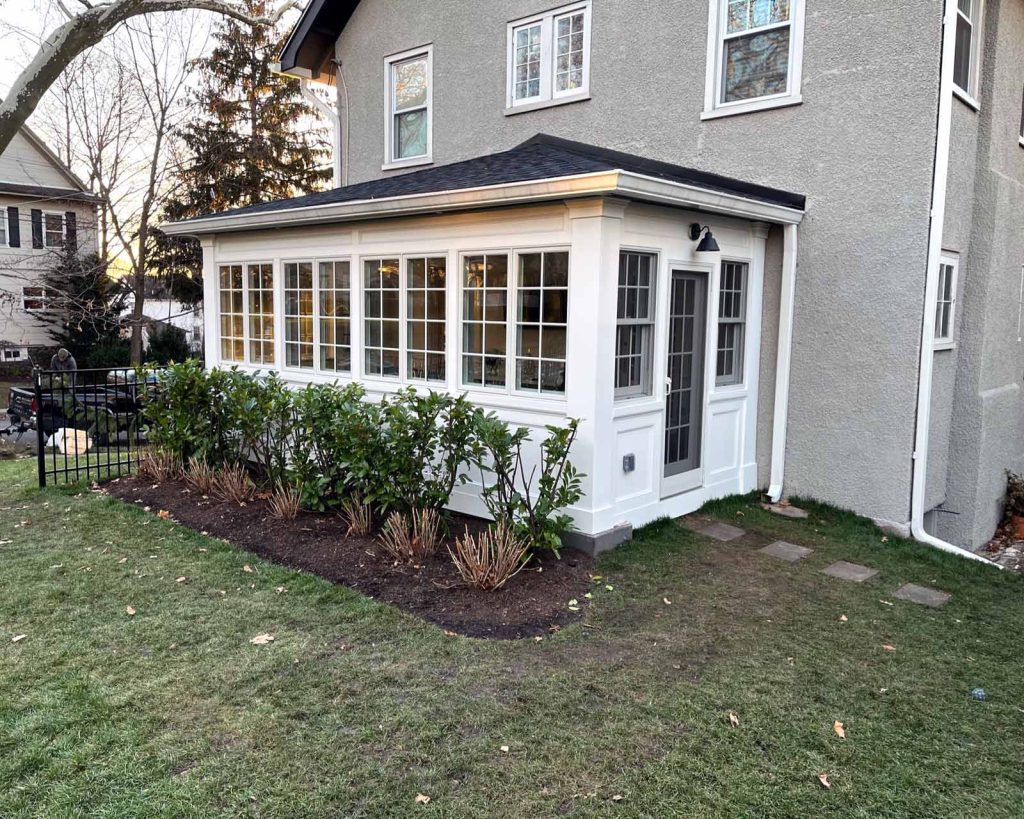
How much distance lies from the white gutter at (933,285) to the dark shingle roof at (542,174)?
3.70ft

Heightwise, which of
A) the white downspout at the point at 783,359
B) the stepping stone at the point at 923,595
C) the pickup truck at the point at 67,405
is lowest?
the stepping stone at the point at 923,595

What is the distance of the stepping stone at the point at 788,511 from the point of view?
269 inches

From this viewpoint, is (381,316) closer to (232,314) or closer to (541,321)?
(541,321)

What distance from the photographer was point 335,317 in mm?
7664

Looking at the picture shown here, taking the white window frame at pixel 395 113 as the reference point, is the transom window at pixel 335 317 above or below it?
below

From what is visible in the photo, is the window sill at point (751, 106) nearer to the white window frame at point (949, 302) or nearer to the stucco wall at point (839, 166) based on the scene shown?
the stucco wall at point (839, 166)

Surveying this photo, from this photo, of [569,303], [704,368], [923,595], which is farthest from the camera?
[704,368]

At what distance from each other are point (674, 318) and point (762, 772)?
3.97 meters

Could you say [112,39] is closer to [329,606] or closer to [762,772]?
[329,606]

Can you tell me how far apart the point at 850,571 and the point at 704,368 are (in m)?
2.08

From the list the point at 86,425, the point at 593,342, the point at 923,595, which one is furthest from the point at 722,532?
the point at 86,425

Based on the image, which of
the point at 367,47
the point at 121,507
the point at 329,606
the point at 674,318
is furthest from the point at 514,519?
the point at 367,47

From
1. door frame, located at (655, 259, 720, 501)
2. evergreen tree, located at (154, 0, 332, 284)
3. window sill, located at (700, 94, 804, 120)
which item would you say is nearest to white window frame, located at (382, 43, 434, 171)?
window sill, located at (700, 94, 804, 120)

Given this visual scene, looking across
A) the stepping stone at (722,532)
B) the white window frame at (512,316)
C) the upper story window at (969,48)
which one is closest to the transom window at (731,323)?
the stepping stone at (722,532)
